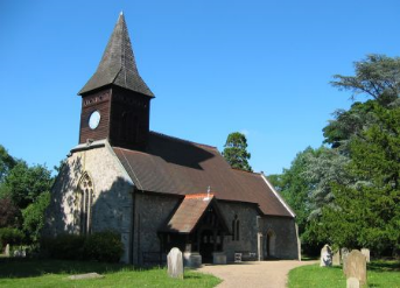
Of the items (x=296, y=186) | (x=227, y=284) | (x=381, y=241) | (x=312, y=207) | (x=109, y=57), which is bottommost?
(x=227, y=284)

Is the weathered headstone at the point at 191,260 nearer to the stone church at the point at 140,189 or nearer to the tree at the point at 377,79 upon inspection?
the stone church at the point at 140,189

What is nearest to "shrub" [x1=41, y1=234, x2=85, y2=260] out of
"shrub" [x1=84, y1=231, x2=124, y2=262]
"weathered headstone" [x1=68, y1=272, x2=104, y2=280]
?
"shrub" [x1=84, y1=231, x2=124, y2=262]

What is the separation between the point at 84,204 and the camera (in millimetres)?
27500

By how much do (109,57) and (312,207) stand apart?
19.7 m

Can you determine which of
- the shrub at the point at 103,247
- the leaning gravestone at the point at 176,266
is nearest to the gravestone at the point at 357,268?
the leaning gravestone at the point at 176,266

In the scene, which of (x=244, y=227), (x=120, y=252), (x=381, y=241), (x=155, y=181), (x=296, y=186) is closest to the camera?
(x=381, y=241)

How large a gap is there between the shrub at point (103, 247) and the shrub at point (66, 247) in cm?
67

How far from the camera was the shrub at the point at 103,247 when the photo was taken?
22781 mm

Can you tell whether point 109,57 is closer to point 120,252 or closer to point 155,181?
point 155,181

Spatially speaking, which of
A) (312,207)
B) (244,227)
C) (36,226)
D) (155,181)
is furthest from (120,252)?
(36,226)

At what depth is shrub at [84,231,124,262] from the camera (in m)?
22.8

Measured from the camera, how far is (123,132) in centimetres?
2828

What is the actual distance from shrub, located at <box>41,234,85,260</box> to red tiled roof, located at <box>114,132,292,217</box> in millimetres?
4547

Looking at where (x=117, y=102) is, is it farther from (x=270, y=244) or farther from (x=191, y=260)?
(x=270, y=244)
